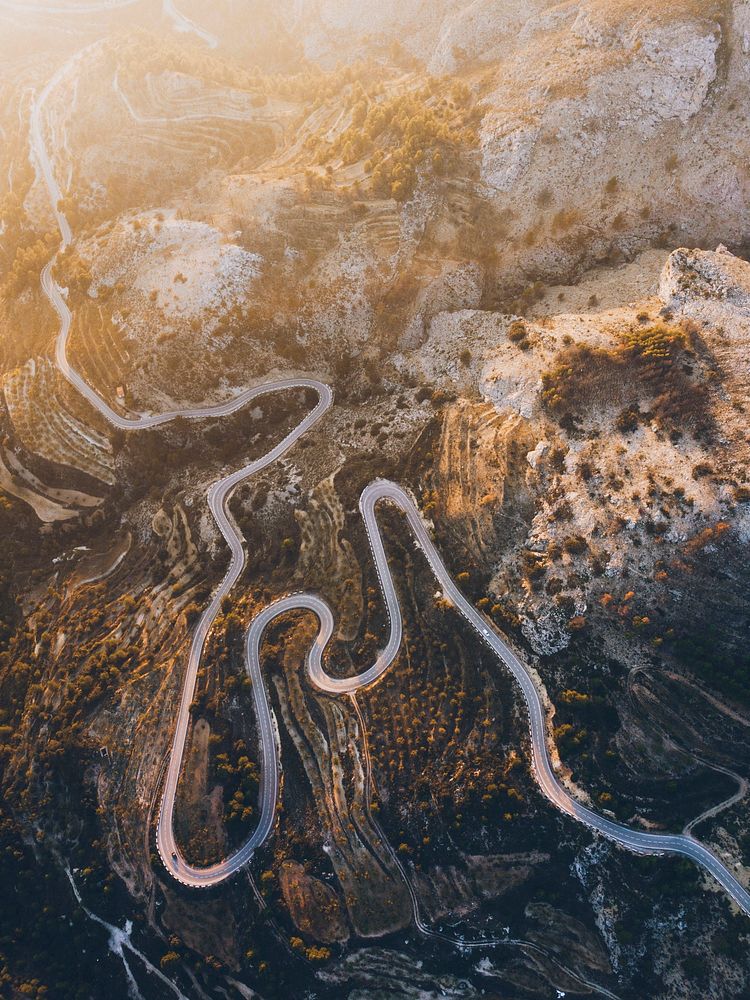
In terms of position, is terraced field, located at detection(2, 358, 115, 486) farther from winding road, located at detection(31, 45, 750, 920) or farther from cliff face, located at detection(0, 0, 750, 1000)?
winding road, located at detection(31, 45, 750, 920)

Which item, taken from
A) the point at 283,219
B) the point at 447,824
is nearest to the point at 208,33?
the point at 283,219

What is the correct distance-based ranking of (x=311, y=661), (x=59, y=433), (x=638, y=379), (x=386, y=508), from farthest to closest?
(x=59, y=433) → (x=386, y=508) → (x=638, y=379) → (x=311, y=661)

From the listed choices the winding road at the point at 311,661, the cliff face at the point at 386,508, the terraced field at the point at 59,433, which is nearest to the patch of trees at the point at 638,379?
the cliff face at the point at 386,508

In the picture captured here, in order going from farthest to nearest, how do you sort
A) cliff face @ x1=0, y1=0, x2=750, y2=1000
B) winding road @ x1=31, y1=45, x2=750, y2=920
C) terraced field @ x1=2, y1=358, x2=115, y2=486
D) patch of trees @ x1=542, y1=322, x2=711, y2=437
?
terraced field @ x1=2, y1=358, x2=115, y2=486 → patch of trees @ x1=542, y1=322, x2=711, y2=437 → cliff face @ x1=0, y1=0, x2=750, y2=1000 → winding road @ x1=31, y1=45, x2=750, y2=920

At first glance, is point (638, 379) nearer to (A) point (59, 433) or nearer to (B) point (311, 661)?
(B) point (311, 661)

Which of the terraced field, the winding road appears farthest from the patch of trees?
the terraced field

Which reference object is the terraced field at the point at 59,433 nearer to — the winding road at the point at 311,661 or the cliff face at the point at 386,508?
the cliff face at the point at 386,508

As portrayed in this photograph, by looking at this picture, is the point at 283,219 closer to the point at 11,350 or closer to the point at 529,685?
the point at 11,350

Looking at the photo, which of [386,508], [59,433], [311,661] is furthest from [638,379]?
[59,433]
